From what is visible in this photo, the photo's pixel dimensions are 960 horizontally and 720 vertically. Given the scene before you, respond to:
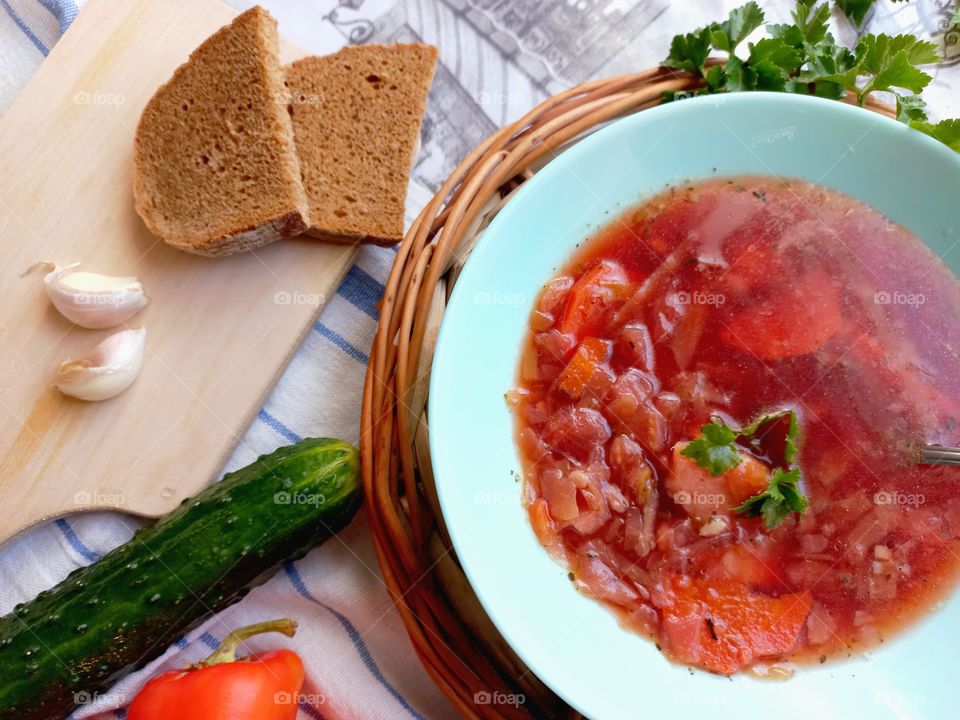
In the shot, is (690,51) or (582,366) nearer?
(582,366)

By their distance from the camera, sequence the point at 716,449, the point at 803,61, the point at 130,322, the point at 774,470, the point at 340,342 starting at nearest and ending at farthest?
the point at 716,449 < the point at 774,470 < the point at 803,61 < the point at 130,322 < the point at 340,342

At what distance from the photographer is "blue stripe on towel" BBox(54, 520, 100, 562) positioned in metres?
2.77

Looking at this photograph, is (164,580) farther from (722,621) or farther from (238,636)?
(722,621)

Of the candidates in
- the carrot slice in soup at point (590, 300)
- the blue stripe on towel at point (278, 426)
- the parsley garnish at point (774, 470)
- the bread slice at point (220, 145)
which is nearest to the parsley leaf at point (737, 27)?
the carrot slice in soup at point (590, 300)

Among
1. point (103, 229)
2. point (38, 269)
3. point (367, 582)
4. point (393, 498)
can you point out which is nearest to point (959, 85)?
point (393, 498)

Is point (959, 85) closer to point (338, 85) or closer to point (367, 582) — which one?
point (338, 85)

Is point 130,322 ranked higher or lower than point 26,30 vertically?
lower

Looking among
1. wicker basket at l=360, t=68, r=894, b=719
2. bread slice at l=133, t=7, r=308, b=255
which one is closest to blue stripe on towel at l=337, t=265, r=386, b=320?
bread slice at l=133, t=7, r=308, b=255

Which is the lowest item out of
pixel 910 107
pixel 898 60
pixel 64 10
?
pixel 64 10

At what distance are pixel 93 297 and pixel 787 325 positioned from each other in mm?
2129

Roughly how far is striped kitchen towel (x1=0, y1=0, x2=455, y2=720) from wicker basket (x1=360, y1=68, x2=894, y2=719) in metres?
0.27

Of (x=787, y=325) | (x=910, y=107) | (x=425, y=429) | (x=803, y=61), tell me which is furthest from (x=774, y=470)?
(x=803, y=61)

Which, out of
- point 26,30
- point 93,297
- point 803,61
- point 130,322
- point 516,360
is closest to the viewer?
point 516,360

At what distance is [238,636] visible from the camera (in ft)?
8.59
